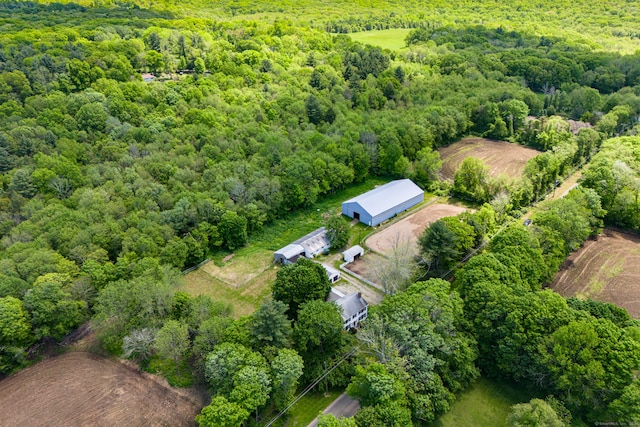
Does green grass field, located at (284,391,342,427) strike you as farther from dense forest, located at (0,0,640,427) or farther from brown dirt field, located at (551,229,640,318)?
brown dirt field, located at (551,229,640,318)

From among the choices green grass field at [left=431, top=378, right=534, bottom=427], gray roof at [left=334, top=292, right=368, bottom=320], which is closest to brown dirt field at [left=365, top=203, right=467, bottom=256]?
gray roof at [left=334, top=292, right=368, bottom=320]

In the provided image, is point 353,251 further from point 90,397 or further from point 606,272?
point 90,397

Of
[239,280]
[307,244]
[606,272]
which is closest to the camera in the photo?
[606,272]

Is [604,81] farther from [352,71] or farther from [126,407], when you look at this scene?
[126,407]

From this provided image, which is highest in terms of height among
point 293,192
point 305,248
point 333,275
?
point 293,192

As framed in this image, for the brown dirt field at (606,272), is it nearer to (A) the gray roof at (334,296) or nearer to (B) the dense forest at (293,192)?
(B) the dense forest at (293,192)

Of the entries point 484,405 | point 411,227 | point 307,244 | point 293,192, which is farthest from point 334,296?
point 293,192
